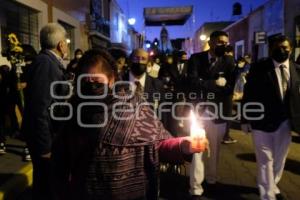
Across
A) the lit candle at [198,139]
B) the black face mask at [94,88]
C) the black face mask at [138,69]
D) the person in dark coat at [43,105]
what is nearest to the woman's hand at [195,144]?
the lit candle at [198,139]

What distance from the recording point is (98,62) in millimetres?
2697

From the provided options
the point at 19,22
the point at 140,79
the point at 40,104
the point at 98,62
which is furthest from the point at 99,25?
the point at 98,62

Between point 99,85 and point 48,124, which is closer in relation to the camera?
point 99,85

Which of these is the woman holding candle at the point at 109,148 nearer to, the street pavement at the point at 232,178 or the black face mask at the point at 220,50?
the black face mask at the point at 220,50

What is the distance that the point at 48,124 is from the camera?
3.76 m

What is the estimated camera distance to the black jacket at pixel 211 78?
5361 mm

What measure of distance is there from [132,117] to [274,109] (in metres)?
2.90

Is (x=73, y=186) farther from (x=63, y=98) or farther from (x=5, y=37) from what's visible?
(x=5, y=37)

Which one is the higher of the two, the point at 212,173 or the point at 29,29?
the point at 29,29

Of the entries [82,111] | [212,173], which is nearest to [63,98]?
[82,111]

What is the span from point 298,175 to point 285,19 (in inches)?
509

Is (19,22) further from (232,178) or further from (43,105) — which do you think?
(43,105)

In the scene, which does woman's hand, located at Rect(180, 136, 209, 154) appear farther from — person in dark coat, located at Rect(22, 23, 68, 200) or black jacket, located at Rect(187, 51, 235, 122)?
black jacket, located at Rect(187, 51, 235, 122)

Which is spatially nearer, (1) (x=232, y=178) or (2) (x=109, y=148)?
(2) (x=109, y=148)
